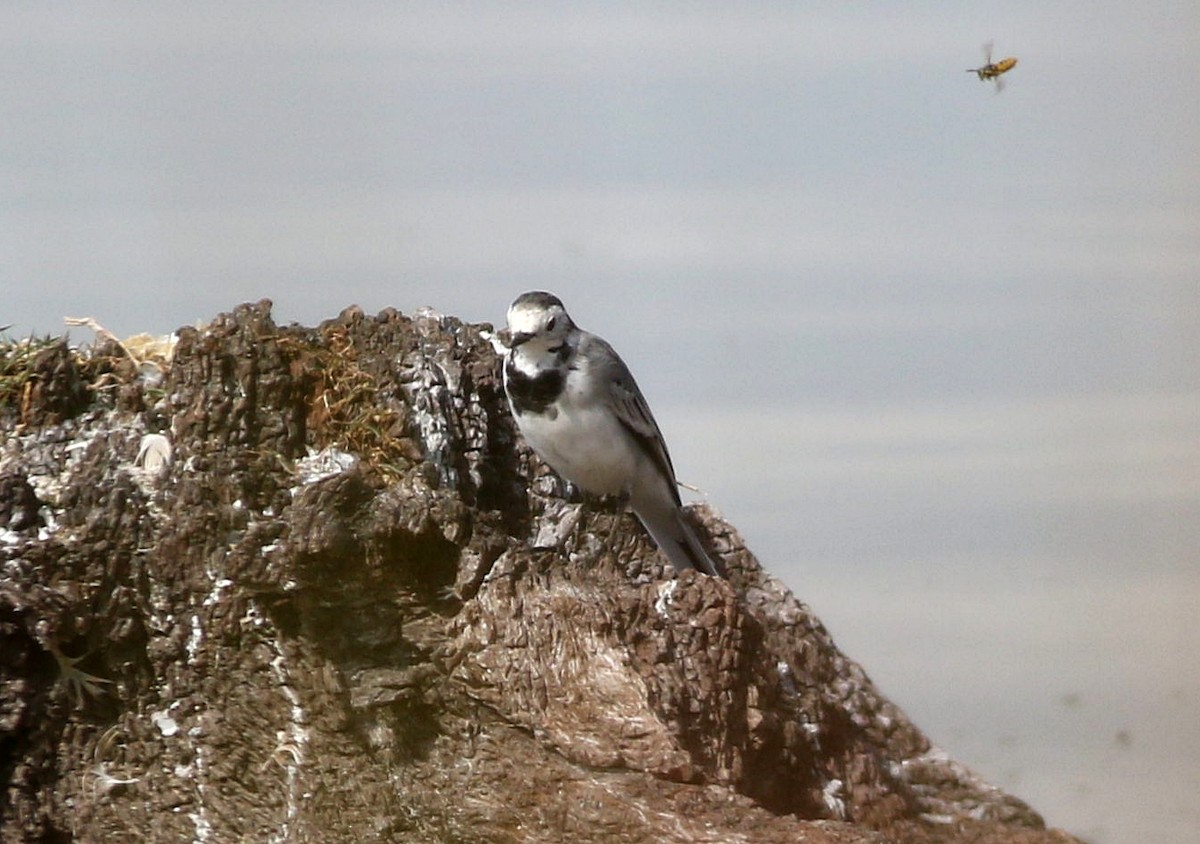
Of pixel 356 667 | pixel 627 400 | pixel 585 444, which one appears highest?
pixel 627 400

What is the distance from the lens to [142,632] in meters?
2.50

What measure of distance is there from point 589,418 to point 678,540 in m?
0.60

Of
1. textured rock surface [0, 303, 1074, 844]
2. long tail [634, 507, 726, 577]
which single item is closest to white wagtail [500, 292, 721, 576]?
long tail [634, 507, 726, 577]

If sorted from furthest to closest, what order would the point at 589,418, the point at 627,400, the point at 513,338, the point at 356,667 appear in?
1. the point at 627,400
2. the point at 589,418
3. the point at 513,338
4. the point at 356,667

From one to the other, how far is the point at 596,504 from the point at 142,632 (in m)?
0.92

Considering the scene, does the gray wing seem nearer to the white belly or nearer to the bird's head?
the white belly

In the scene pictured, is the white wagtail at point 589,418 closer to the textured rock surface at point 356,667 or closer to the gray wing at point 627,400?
the gray wing at point 627,400

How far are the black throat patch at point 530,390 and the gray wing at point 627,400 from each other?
0.32m

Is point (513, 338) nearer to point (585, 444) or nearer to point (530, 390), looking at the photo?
point (530, 390)

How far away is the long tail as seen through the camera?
2822 mm

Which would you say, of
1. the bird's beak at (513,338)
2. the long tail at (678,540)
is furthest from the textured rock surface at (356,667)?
the bird's beak at (513,338)

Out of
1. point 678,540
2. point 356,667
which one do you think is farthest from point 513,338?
point 356,667

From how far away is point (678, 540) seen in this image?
293 cm

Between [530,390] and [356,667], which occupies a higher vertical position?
[530,390]
